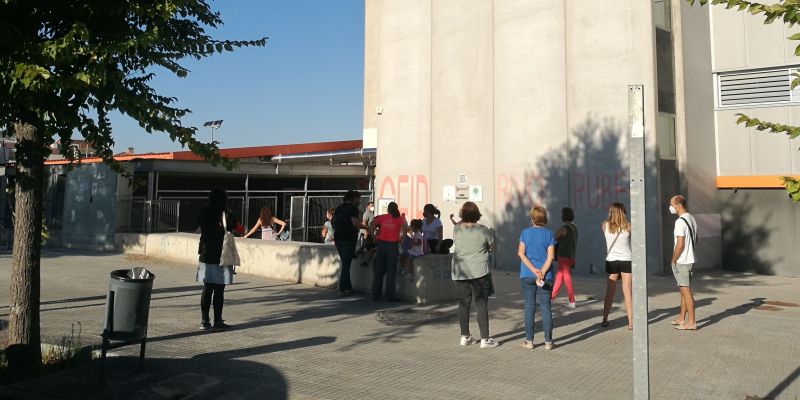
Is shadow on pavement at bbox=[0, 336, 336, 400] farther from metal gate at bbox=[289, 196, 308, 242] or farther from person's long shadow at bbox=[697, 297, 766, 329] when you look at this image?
metal gate at bbox=[289, 196, 308, 242]

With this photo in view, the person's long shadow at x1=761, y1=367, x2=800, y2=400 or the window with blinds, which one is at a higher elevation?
the window with blinds

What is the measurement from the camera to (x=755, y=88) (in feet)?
Result: 50.6

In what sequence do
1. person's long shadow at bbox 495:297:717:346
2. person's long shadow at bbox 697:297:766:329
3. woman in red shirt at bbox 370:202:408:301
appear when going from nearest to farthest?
person's long shadow at bbox 495:297:717:346 < person's long shadow at bbox 697:297:766:329 < woman in red shirt at bbox 370:202:408:301

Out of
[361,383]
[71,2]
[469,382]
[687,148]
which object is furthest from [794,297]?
[71,2]

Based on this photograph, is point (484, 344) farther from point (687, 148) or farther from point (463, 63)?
point (463, 63)

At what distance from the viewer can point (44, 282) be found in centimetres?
1185

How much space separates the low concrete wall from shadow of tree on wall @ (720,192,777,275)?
9.76 meters

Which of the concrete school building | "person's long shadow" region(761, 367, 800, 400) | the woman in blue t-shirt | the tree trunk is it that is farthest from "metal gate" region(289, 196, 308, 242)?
"person's long shadow" region(761, 367, 800, 400)

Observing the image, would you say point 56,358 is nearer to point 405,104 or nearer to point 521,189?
point 521,189

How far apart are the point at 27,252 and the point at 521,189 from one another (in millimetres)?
12748

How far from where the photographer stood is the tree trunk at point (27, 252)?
19.0ft

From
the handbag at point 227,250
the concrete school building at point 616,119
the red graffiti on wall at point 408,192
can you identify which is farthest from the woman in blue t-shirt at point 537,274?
the red graffiti on wall at point 408,192

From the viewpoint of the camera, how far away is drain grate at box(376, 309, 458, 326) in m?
8.42

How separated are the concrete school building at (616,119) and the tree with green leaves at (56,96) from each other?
11410 mm
